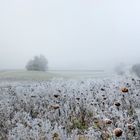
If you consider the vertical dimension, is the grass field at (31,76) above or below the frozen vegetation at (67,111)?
above

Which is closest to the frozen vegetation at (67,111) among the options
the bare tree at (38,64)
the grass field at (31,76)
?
the grass field at (31,76)

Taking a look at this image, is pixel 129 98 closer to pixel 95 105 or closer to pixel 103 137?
pixel 95 105

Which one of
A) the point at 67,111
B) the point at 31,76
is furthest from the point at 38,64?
the point at 67,111

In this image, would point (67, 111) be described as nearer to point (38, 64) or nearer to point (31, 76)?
point (31, 76)

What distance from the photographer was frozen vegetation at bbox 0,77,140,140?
16.7 feet

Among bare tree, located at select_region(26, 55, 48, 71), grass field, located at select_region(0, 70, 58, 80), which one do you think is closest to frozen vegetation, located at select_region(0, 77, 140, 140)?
grass field, located at select_region(0, 70, 58, 80)

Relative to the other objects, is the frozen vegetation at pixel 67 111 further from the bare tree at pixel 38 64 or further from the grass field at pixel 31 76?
the bare tree at pixel 38 64

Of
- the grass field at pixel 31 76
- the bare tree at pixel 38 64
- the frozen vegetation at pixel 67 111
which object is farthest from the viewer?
the bare tree at pixel 38 64

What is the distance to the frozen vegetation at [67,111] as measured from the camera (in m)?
5.09

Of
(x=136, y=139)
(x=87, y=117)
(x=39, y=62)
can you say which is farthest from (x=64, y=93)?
(x=39, y=62)

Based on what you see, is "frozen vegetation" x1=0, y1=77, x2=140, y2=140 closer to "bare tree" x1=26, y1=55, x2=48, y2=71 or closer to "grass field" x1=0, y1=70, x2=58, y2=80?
"grass field" x1=0, y1=70, x2=58, y2=80

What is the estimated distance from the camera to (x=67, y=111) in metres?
6.80

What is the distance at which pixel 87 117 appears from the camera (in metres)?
6.92

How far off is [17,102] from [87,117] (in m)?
1.57
